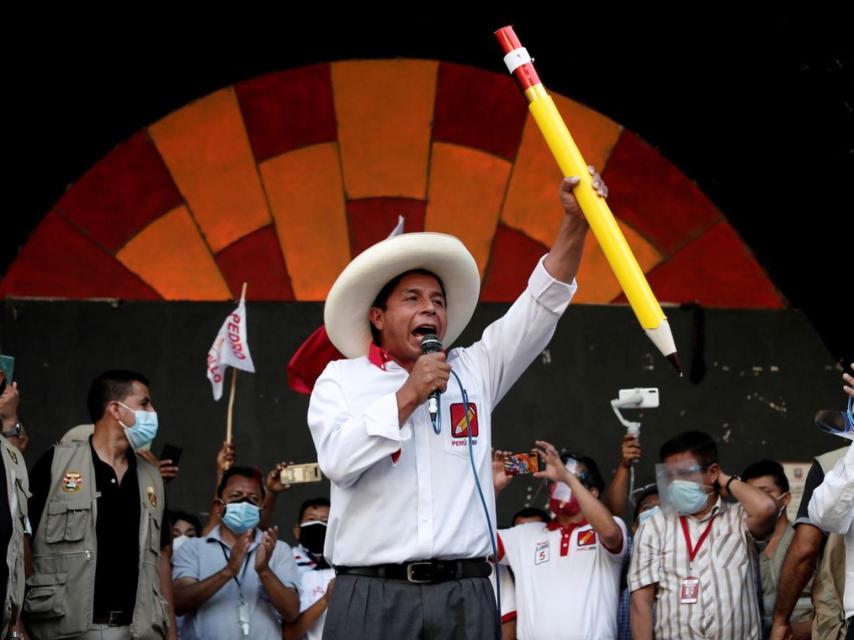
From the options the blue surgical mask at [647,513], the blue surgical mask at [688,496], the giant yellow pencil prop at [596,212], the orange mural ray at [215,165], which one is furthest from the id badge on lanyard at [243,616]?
the giant yellow pencil prop at [596,212]

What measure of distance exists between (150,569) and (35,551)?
1.48 feet

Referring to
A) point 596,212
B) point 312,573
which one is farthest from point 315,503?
point 596,212

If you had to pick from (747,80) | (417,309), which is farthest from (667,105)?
(417,309)

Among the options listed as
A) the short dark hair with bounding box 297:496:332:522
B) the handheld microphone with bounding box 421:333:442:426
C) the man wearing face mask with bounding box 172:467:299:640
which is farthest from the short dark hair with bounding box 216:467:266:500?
the handheld microphone with bounding box 421:333:442:426

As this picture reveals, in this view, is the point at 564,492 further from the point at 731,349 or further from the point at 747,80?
the point at 747,80

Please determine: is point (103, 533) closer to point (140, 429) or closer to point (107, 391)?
point (140, 429)

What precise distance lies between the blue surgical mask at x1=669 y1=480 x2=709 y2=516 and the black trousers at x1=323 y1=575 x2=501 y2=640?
197 cm

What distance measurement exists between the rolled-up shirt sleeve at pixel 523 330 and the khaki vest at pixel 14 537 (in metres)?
1.70

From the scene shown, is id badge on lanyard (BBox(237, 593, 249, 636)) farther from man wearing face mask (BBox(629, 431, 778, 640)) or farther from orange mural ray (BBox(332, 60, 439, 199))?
orange mural ray (BBox(332, 60, 439, 199))

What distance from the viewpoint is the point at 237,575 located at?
5.77 metres

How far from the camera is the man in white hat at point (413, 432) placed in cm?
357

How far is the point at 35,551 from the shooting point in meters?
5.01

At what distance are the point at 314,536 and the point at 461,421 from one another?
102 inches

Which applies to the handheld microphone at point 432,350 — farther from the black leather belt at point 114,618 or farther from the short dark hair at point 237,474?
the short dark hair at point 237,474
